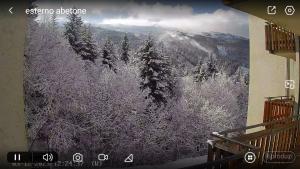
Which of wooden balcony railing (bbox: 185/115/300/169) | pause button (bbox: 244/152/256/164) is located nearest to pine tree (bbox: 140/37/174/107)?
wooden balcony railing (bbox: 185/115/300/169)

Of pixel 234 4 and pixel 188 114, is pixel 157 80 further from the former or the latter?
pixel 234 4

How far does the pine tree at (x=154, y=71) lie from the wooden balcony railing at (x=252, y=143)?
194 inches

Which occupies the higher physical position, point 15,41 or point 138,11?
point 138,11

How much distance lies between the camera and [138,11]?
6.52 ft

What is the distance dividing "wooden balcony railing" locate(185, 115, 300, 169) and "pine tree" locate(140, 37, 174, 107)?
4.93m

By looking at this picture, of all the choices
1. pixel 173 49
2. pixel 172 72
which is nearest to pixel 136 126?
pixel 172 72

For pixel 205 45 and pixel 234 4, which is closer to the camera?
pixel 234 4

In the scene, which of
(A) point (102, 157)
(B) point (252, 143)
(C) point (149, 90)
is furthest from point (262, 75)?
(C) point (149, 90)

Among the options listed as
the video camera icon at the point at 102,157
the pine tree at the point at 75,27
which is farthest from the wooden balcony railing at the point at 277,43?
the video camera icon at the point at 102,157

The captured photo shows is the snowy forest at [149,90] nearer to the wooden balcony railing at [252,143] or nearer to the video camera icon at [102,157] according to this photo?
the wooden balcony railing at [252,143]

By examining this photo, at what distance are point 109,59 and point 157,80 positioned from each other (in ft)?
13.6

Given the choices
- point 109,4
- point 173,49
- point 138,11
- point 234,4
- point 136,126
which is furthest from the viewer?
point 136,126

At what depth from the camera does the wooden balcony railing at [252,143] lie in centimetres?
241

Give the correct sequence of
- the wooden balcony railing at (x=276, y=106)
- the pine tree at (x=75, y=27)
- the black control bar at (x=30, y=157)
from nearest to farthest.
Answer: the black control bar at (x=30, y=157), the pine tree at (x=75, y=27), the wooden balcony railing at (x=276, y=106)
